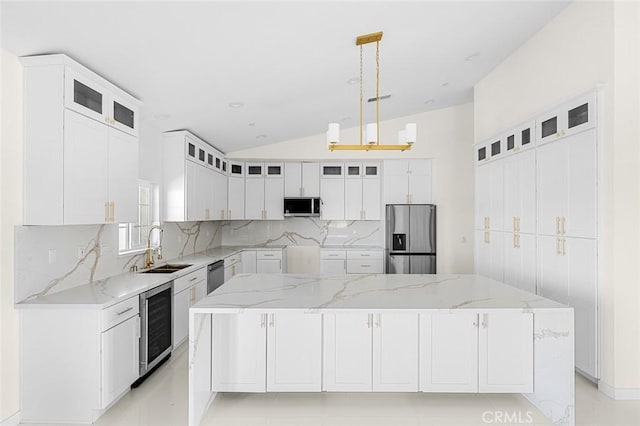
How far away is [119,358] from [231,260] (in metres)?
3.16

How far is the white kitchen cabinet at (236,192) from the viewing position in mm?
6797

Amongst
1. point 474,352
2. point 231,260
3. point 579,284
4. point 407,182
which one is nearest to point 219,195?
point 231,260

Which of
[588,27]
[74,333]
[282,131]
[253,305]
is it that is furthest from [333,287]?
[282,131]

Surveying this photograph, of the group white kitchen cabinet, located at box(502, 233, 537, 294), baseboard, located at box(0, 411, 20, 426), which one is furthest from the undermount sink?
white kitchen cabinet, located at box(502, 233, 537, 294)

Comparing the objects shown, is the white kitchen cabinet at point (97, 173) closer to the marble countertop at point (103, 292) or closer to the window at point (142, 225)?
the marble countertop at point (103, 292)

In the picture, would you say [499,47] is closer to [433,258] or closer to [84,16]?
[433,258]

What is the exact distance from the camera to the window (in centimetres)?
397

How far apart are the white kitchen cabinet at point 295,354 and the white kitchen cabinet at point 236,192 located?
425cm

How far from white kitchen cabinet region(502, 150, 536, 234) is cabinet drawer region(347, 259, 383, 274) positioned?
2.54m

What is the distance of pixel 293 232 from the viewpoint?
7.30m

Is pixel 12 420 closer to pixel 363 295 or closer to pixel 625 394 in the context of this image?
pixel 363 295

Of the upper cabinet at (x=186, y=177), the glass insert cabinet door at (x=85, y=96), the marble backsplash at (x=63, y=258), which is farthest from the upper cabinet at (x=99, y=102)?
the upper cabinet at (x=186, y=177)

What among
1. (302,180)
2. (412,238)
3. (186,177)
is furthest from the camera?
(302,180)

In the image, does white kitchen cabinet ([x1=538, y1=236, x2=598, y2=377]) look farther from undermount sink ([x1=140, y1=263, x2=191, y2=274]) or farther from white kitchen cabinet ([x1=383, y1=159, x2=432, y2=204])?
undermount sink ([x1=140, y1=263, x2=191, y2=274])
